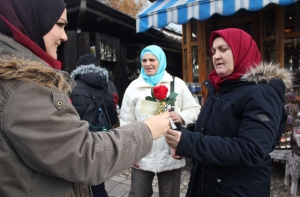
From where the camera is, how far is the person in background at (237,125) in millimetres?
1251

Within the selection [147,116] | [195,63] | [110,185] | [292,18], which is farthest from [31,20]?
[292,18]

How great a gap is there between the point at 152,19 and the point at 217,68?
10.3 ft

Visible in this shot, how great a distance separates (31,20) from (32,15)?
1.0 inches

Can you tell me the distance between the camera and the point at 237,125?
1.38m

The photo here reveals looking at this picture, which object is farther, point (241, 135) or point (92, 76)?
point (92, 76)

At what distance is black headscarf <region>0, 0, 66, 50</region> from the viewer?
0.88 meters

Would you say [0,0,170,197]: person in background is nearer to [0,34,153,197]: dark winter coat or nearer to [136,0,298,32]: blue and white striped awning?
[0,34,153,197]: dark winter coat

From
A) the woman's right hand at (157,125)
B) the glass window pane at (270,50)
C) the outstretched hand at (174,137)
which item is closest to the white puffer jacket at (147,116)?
the outstretched hand at (174,137)

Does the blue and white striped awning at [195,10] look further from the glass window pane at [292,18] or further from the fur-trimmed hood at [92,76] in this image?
the fur-trimmed hood at [92,76]

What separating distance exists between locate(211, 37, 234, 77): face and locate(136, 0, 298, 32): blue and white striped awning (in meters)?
2.31

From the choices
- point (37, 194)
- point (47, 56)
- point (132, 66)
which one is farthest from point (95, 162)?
point (132, 66)

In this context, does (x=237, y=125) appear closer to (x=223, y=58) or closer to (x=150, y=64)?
(x=223, y=58)

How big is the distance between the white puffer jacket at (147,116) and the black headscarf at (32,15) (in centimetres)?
142

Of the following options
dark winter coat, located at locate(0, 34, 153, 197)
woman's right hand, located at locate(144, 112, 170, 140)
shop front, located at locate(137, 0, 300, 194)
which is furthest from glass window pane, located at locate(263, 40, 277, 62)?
dark winter coat, located at locate(0, 34, 153, 197)
